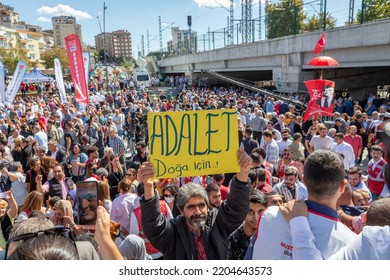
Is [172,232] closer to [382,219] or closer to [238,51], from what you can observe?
[382,219]

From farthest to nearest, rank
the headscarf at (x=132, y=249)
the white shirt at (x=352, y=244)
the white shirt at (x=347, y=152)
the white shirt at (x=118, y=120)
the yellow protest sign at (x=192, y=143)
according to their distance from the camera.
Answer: the white shirt at (x=118, y=120)
the white shirt at (x=347, y=152)
the headscarf at (x=132, y=249)
the yellow protest sign at (x=192, y=143)
the white shirt at (x=352, y=244)

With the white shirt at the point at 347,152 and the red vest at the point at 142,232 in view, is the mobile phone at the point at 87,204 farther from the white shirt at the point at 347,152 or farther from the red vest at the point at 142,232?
the white shirt at the point at 347,152

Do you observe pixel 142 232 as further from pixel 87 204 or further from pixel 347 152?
pixel 347 152

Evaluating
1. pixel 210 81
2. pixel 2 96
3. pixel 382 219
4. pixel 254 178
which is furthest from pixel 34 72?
pixel 382 219

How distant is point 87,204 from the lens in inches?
124

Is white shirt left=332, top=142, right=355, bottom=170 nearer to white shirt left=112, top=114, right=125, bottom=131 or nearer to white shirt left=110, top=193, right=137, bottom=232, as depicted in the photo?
white shirt left=110, top=193, right=137, bottom=232

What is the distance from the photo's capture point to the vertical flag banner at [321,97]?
8.62m

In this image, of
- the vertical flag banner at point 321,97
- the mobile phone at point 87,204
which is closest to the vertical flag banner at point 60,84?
the vertical flag banner at point 321,97

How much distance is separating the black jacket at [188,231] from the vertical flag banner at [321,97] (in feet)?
22.0

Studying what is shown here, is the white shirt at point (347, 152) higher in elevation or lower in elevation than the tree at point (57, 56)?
lower

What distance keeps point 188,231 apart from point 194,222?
8 centimetres

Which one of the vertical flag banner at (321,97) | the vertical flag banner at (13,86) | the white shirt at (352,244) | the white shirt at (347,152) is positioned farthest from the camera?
the vertical flag banner at (13,86)

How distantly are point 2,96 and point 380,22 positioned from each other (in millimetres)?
16016

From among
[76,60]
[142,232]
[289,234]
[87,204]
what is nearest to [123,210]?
[142,232]
